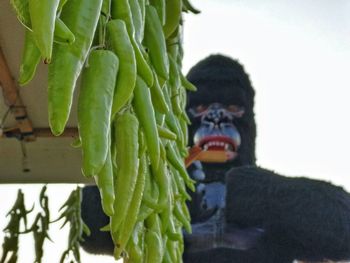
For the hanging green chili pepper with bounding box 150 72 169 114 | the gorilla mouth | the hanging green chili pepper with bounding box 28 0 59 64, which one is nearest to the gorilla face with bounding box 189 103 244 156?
the gorilla mouth

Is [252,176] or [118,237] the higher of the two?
[118,237]

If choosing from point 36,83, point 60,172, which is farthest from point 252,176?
point 36,83

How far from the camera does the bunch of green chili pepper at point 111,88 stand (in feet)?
1.75

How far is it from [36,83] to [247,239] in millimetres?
3230

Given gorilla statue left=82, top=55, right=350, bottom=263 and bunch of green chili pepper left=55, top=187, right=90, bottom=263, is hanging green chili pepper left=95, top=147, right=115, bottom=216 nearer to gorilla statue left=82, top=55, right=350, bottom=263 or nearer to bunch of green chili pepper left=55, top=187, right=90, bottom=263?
bunch of green chili pepper left=55, top=187, right=90, bottom=263

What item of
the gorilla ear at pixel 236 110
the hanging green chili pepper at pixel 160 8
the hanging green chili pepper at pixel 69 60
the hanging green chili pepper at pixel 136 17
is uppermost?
the hanging green chili pepper at pixel 160 8

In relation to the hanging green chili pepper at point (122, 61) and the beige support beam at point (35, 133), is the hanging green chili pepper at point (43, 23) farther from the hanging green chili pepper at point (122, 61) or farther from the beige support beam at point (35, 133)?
the beige support beam at point (35, 133)

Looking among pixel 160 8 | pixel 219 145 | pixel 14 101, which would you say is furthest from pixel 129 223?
pixel 219 145

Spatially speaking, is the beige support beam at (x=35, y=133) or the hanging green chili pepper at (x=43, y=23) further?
the beige support beam at (x=35, y=133)

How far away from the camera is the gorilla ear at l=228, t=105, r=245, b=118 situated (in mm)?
5203

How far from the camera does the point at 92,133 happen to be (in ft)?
Result: 1.94

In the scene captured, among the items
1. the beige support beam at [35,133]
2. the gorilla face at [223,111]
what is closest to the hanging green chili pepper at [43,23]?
the beige support beam at [35,133]

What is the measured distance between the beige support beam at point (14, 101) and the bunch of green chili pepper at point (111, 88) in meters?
0.50

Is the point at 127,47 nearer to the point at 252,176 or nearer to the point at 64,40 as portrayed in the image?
the point at 64,40
